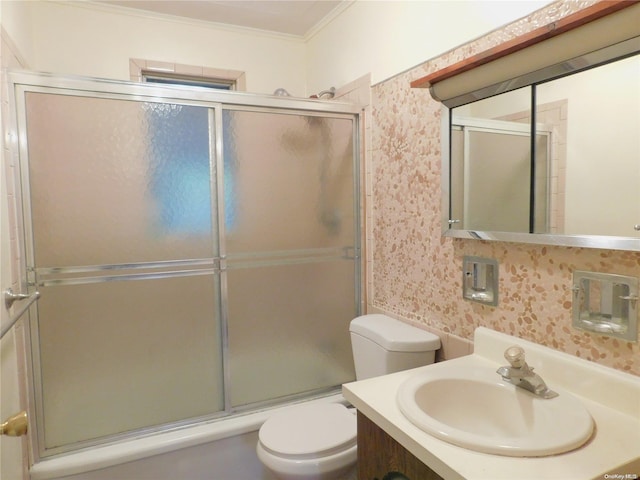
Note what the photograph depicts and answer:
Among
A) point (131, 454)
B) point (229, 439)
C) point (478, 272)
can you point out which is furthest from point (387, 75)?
point (131, 454)

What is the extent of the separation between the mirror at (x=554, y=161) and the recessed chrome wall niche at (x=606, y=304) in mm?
97

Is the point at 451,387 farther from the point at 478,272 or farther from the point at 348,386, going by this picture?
the point at 478,272

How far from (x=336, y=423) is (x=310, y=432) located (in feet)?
0.38

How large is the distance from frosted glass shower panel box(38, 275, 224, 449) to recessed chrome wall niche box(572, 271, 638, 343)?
1.44m

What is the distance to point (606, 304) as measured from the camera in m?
1.03

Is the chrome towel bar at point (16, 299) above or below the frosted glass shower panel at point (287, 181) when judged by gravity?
below

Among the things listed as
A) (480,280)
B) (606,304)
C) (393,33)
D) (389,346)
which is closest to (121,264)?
(389,346)

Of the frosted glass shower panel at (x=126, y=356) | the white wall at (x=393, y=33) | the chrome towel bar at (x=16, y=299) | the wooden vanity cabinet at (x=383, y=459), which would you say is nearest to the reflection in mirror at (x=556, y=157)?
the white wall at (x=393, y=33)

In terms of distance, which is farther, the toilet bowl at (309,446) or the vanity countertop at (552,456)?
the toilet bowl at (309,446)

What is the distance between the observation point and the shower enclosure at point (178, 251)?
1576 millimetres

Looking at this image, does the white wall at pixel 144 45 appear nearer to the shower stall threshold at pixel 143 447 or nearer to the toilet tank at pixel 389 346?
the toilet tank at pixel 389 346

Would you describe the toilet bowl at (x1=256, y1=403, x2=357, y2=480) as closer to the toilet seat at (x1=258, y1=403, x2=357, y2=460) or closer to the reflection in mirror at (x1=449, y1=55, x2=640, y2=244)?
the toilet seat at (x1=258, y1=403, x2=357, y2=460)

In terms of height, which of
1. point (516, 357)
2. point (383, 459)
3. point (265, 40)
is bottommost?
point (383, 459)

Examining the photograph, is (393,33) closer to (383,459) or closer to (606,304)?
(606,304)
